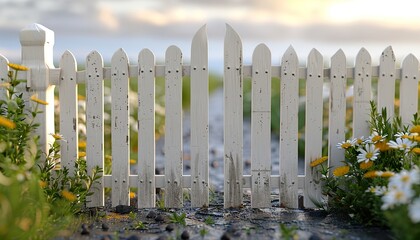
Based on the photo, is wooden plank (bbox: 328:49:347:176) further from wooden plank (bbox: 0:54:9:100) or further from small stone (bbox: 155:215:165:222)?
wooden plank (bbox: 0:54:9:100)

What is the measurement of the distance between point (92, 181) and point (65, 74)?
892 mm

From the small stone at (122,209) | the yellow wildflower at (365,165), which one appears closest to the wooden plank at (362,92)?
the yellow wildflower at (365,165)

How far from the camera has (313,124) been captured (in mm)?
5031

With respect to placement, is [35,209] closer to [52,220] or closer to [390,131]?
[52,220]

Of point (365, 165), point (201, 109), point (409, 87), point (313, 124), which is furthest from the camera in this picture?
point (409, 87)

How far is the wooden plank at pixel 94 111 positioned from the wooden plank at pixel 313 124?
168cm

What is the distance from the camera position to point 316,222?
4648mm

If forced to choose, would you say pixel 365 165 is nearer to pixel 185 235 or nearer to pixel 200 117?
pixel 200 117

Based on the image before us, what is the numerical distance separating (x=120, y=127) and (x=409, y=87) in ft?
8.00

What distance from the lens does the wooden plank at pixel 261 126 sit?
489 cm

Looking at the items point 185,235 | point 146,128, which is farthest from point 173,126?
point 185,235

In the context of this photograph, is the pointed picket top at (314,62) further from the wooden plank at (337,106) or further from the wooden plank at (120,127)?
the wooden plank at (120,127)

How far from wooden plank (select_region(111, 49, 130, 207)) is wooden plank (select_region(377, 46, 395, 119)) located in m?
2.09

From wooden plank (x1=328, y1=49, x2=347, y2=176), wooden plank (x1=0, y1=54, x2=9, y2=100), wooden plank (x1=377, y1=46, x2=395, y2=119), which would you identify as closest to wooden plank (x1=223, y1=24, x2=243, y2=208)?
wooden plank (x1=328, y1=49, x2=347, y2=176)
